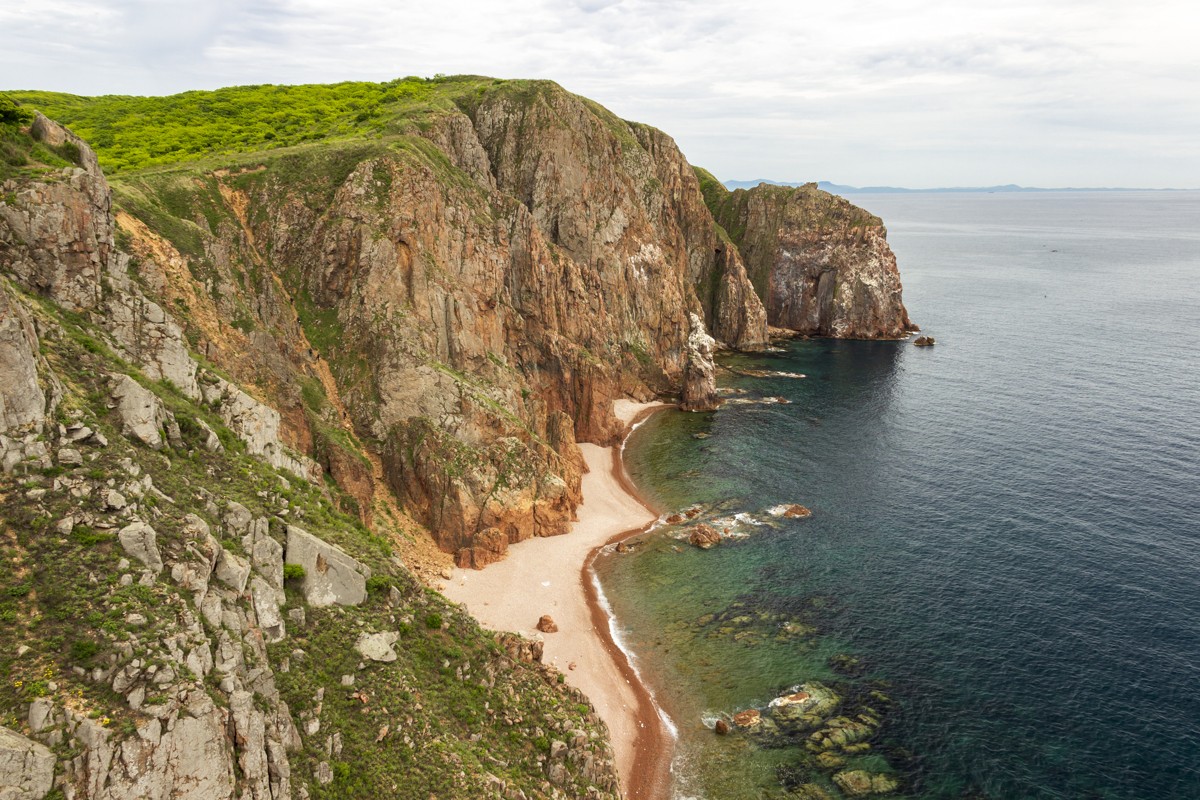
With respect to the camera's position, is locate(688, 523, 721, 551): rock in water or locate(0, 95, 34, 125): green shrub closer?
locate(0, 95, 34, 125): green shrub

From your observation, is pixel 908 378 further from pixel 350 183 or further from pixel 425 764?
pixel 425 764

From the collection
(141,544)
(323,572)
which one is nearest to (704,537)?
(323,572)

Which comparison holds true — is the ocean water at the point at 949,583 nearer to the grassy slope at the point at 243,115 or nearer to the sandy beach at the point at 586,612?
the sandy beach at the point at 586,612

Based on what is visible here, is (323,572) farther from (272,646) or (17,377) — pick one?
(17,377)

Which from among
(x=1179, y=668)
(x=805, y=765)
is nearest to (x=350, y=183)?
(x=805, y=765)

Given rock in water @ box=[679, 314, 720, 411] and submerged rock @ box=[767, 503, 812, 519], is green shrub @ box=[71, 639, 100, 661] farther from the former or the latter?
rock in water @ box=[679, 314, 720, 411]

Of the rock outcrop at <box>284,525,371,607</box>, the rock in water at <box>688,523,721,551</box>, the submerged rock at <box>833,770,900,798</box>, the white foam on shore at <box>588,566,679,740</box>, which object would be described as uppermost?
the rock outcrop at <box>284,525,371,607</box>

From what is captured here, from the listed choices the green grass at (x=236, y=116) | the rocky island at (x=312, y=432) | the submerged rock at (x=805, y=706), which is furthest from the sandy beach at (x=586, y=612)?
the green grass at (x=236, y=116)

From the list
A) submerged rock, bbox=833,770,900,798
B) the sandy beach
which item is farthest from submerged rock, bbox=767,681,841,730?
the sandy beach
